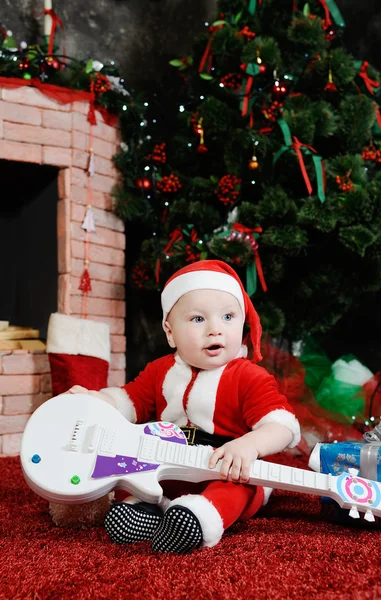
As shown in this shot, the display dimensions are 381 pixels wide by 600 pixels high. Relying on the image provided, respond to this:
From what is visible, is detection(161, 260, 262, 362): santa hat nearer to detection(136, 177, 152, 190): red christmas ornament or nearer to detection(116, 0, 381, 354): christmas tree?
detection(116, 0, 381, 354): christmas tree

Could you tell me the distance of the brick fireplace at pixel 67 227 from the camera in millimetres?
2068

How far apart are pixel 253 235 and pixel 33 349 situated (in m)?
0.91

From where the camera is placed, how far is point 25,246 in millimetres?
2492

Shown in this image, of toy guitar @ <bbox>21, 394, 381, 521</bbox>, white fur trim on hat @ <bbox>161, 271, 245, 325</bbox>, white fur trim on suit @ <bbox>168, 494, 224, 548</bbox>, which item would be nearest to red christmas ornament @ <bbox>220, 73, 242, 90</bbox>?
white fur trim on hat @ <bbox>161, 271, 245, 325</bbox>

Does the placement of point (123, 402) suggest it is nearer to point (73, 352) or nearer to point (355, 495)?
point (355, 495)

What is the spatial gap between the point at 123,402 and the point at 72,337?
762 mm

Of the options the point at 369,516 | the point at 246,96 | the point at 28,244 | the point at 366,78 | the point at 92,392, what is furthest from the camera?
the point at 28,244

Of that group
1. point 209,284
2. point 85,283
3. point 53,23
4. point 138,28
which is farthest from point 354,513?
point 138,28

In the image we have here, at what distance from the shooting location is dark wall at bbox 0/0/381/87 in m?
2.47

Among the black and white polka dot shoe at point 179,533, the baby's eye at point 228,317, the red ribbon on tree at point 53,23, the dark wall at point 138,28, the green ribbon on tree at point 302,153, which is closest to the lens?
the black and white polka dot shoe at point 179,533

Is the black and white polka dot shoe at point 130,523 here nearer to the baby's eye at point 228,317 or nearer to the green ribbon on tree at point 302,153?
the baby's eye at point 228,317

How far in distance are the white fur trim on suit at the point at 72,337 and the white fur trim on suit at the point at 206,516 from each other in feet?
3.50

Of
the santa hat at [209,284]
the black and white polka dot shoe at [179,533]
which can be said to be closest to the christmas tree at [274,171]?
the santa hat at [209,284]

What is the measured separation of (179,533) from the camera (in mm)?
934
